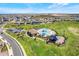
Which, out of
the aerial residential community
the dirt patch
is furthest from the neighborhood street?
the dirt patch

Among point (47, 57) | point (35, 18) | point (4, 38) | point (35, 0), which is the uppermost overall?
point (35, 0)

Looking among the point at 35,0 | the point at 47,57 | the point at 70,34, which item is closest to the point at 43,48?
the point at 47,57

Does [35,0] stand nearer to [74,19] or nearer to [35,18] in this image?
[35,18]

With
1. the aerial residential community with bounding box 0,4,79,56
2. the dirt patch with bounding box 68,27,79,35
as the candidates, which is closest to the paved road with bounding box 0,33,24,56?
the aerial residential community with bounding box 0,4,79,56

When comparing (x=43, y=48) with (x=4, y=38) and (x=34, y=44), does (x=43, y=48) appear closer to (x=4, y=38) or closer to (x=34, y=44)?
(x=34, y=44)

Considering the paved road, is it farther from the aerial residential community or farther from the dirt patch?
the dirt patch

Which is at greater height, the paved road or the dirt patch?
the dirt patch

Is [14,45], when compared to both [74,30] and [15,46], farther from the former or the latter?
[74,30]

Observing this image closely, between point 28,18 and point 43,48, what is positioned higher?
point 28,18

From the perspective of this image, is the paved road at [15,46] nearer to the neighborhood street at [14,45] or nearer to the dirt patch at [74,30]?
the neighborhood street at [14,45]
